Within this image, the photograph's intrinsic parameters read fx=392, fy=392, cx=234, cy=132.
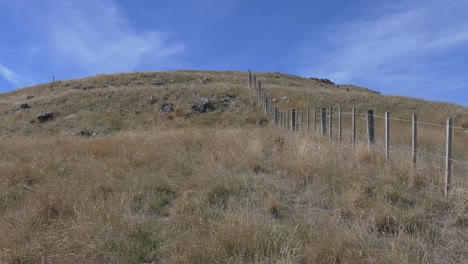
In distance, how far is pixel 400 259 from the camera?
3.20 meters

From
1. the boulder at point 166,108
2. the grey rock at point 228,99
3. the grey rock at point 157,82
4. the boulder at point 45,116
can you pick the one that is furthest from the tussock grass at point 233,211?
the grey rock at point 157,82

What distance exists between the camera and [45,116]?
2441cm

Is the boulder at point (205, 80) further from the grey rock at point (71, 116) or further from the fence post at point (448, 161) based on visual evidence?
the fence post at point (448, 161)

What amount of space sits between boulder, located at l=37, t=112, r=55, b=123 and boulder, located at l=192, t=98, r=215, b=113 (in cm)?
889

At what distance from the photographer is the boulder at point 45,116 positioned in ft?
79.3

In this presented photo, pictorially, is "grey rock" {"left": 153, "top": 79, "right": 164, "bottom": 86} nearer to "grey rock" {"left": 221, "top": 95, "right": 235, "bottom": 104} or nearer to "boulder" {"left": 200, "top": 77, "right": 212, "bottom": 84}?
"boulder" {"left": 200, "top": 77, "right": 212, "bottom": 84}

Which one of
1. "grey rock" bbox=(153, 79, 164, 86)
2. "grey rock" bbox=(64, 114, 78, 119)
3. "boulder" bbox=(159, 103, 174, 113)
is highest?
"grey rock" bbox=(153, 79, 164, 86)

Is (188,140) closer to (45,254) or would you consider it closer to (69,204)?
(69,204)

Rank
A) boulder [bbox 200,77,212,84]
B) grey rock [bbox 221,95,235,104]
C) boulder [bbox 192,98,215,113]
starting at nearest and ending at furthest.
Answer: boulder [bbox 192,98,215,113] → grey rock [bbox 221,95,235,104] → boulder [bbox 200,77,212,84]

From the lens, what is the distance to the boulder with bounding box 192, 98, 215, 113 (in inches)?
1001

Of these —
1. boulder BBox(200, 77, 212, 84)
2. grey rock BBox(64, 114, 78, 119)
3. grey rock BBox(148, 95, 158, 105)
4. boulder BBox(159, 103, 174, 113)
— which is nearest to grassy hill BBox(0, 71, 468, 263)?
grey rock BBox(64, 114, 78, 119)

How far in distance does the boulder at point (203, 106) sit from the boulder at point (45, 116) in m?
8.89

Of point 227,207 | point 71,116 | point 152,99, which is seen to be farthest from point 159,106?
point 227,207

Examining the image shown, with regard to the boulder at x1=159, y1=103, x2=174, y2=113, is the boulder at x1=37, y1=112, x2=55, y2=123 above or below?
below
